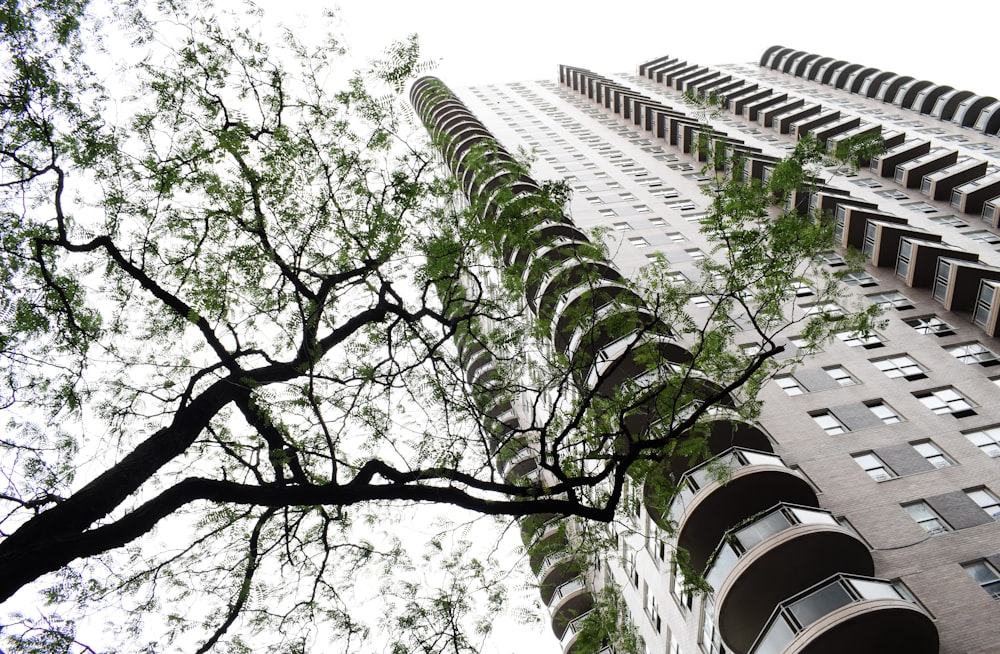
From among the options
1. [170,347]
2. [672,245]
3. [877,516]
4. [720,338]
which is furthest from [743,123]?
[170,347]

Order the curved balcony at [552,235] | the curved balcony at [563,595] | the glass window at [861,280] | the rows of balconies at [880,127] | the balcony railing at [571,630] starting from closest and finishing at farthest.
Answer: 1. the curved balcony at [552,235]
2. the glass window at [861,280]
3. the balcony railing at [571,630]
4. the curved balcony at [563,595]
5. the rows of balconies at [880,127]

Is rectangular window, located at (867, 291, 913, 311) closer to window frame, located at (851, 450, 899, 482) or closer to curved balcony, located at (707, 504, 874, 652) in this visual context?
window frame, located at (851, 450, 899, 482)

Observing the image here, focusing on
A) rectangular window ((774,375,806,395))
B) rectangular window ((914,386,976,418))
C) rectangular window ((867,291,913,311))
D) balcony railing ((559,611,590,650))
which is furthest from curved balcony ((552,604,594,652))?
rectangular window ((867,291,913,311))

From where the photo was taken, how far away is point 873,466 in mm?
19891

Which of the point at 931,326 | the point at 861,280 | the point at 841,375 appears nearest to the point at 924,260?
the point at 861,280

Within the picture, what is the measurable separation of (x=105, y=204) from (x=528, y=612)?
1172 centimetres

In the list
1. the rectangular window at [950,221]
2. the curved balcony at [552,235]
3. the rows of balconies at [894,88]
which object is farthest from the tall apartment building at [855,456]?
the rows of balconies at [894,88]

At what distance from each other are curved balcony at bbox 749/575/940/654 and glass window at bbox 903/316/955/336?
1584 centimetres

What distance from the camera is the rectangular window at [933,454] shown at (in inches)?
771

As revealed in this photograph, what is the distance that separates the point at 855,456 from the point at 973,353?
8.33 meters

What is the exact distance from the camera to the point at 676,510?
1864 cm

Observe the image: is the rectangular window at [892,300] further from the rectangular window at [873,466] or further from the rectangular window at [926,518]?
the rectangular window at [926,518]

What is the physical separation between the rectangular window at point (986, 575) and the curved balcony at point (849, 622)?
3.40 metres

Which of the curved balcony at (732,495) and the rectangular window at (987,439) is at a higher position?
the curved balcony at (732,495)
